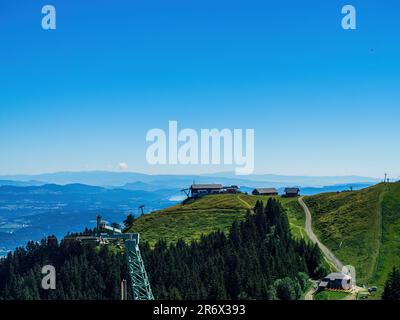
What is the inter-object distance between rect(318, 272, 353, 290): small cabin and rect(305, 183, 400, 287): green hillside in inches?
161

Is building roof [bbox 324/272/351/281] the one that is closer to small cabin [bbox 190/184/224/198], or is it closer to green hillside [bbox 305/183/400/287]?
green hillside [bbox 305/183/400/287]

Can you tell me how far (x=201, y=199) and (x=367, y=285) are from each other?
286 ft

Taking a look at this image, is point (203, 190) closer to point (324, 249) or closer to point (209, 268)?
point (324, 249)

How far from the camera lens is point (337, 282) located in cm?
7300

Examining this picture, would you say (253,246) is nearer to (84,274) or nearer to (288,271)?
(288,271)

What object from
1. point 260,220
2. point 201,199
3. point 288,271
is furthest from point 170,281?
point 201,199

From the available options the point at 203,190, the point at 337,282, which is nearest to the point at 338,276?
the point at 337,282

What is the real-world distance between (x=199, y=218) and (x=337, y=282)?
6321 cm

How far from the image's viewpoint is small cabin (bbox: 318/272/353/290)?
236ft

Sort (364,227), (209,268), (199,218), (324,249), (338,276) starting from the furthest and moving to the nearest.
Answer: (199,218)
(364,227)
(324,249)
(209,268)
(338,276)

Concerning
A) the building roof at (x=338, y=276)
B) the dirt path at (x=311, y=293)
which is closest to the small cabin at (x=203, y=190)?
the dirt path at (x=311, y=293)

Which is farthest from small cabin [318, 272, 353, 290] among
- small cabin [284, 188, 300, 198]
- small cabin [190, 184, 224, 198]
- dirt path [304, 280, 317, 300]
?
small cabin [190, 184, 224, 198]

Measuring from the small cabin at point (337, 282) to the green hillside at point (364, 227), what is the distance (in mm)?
4090
